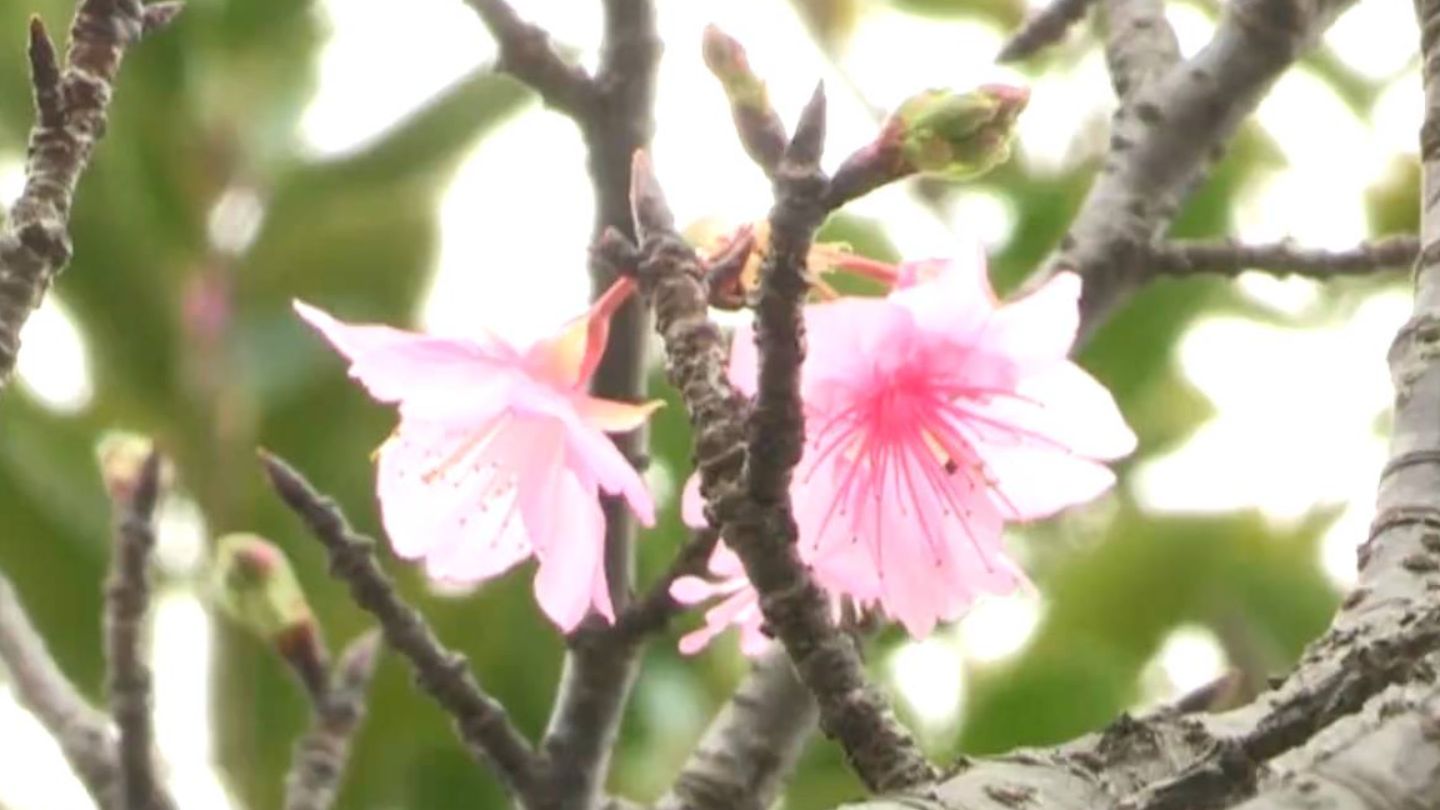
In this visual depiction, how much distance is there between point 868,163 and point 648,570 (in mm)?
774

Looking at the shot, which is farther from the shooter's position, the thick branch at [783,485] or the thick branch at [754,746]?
the thick branch at [754,746]

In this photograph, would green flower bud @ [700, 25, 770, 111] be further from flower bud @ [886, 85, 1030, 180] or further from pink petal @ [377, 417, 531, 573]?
pink petal @ [377, 417, 531, 573]

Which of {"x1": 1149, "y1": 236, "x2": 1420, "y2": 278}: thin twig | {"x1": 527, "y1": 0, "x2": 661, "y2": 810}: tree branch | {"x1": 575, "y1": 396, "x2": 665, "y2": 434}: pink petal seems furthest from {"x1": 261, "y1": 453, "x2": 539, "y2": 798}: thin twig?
{"x1": 1149, "y1": 236, "x2": 1420, "y2": 278}: thin twig

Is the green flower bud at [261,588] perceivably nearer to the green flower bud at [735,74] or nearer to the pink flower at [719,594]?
the pink flower at [719,594]

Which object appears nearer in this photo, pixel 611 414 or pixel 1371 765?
pixel 1371 765

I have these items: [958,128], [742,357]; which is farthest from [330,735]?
[958,128]

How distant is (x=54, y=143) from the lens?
55 centimetres

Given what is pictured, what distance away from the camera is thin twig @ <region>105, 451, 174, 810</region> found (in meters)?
0.93

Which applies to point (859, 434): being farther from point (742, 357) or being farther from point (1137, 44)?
point (1137, 44)

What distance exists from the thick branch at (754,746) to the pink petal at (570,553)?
18 centimetres

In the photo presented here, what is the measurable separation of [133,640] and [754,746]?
0.29 m

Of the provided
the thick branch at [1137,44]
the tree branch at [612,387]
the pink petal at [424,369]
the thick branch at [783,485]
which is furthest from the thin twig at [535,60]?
the thick branch at [1137,44]

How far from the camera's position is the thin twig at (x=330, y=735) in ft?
3.32

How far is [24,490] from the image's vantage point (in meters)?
1.42
